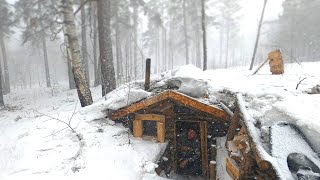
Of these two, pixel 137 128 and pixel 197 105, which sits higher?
pixel 197 105

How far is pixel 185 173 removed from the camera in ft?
27.6

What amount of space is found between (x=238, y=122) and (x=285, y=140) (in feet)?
6.05

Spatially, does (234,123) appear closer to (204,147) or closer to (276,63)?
(204,147)

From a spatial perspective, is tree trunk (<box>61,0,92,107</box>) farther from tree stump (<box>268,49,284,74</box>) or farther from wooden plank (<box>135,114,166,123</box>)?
tree stump (<box>268,49,284,74</box>)

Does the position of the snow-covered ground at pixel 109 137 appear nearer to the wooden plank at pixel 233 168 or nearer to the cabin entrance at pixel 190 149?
the wooden plank at pixel 233 168

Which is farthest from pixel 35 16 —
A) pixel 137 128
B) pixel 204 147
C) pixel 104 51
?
pixel 204 147

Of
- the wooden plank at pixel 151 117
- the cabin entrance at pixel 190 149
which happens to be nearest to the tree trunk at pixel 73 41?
the wooden plank at pixel 151 117

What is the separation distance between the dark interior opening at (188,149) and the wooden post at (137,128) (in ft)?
4.23

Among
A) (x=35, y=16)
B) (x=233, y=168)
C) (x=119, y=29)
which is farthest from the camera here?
(x=119, y=29)

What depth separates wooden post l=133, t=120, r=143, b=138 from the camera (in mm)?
7270

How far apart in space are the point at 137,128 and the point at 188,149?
6.01 ft

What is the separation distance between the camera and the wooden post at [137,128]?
727 cm

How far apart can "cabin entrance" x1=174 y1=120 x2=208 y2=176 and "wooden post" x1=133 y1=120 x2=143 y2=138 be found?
121cm

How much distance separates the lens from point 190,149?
807cm
